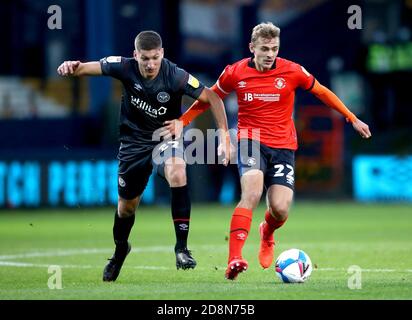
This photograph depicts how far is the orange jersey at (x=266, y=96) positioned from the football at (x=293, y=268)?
1.16m

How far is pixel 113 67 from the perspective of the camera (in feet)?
32.1

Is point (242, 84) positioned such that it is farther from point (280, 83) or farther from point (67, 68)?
point (67, 68)

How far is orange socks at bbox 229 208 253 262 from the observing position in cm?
932

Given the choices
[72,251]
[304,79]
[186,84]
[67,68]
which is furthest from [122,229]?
[72,251]

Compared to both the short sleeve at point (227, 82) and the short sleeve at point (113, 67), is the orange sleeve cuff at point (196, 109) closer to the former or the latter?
the short sleeve at point (227, 82)

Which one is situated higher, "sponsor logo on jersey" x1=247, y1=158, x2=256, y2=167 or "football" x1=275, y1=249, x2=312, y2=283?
"sponsor logo on jersey" x1=247, y1=158, x2=256, y2=167

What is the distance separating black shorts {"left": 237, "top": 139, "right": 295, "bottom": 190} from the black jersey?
2.07 ft

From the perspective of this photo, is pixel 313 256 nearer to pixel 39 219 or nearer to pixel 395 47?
pixel 39 219

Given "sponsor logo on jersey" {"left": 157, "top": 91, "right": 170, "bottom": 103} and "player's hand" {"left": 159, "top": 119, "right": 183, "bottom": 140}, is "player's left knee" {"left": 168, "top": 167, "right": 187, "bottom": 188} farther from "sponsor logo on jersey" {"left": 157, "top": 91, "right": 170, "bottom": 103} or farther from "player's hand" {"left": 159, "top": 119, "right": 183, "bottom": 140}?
"sponsor logo on jersey" {"left": 157, "top": 91, "right": 170, "bottom": 103}

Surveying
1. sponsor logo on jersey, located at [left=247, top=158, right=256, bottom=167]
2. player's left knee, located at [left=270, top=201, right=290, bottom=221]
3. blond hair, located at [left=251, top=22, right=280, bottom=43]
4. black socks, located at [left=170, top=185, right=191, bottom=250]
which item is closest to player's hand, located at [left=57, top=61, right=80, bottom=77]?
black socks, located at [left=170, top=185, right=191, bottom=250]

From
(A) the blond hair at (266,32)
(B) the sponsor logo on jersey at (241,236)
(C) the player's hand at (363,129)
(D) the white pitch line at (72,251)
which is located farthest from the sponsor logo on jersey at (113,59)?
(D) the white pitch line at (72,251)

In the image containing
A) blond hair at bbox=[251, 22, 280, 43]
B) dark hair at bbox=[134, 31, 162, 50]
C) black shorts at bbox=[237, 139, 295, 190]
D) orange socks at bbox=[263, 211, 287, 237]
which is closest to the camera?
dark hair at bbox=[134, 31, 162, 50]

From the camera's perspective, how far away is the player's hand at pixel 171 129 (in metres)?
9.81
